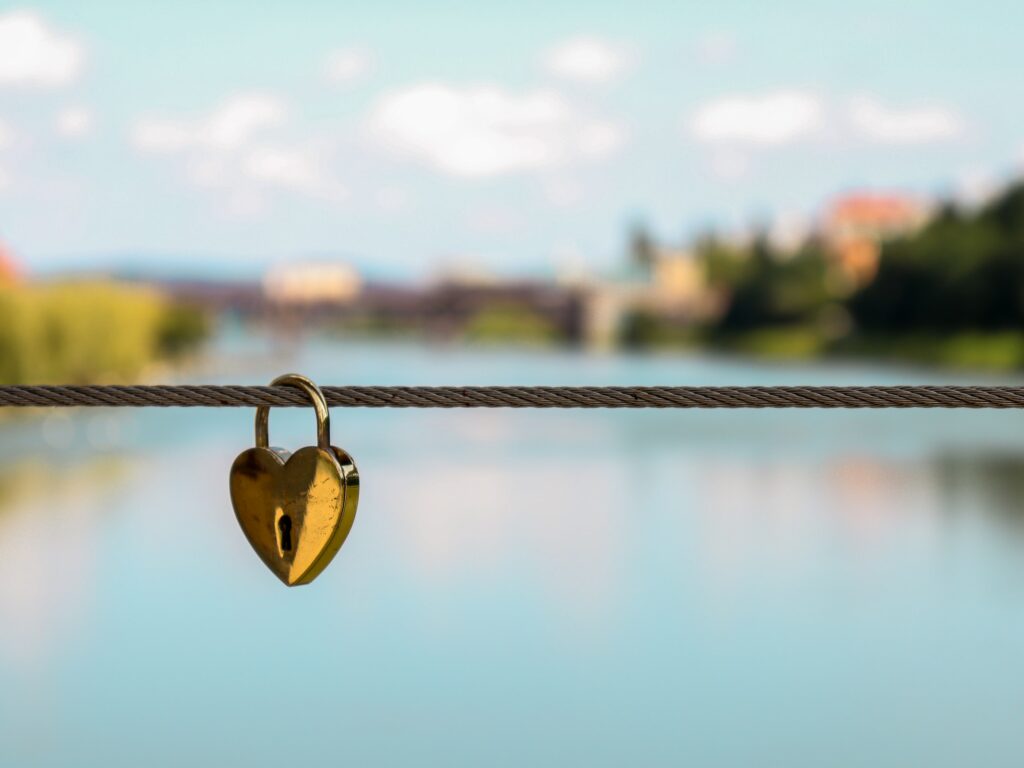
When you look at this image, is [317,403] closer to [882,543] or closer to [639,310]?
[882,543]

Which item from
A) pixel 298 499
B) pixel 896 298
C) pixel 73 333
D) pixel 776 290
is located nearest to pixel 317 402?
pixel 298 499

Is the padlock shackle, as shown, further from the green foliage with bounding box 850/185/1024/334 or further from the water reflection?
the green foliage with bounding box 850/185/1024/334

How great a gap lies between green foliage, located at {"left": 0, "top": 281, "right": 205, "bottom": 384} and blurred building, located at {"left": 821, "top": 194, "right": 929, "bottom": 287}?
48073 millimetres

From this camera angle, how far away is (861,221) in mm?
89000

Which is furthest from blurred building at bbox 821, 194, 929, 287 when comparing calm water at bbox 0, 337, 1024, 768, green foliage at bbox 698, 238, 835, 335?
calm water at bbox 0, 337, 1024, 768

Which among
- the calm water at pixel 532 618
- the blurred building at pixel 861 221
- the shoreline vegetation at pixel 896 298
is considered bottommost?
the calm water at pixel 532 618

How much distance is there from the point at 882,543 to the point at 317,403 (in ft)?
61.6

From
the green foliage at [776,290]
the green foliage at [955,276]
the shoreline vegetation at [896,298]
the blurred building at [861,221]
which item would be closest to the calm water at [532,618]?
the green foliage at [955,276]

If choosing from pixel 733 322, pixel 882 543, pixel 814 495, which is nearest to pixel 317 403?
pixel 882 543

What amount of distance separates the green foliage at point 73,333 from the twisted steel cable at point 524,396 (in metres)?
27.3

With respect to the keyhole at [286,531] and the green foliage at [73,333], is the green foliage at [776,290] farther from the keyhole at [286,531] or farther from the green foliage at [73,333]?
the keyhole at [286,531]

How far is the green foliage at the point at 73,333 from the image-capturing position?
29.6m

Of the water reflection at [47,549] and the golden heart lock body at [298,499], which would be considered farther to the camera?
the water reflection at [47,549]

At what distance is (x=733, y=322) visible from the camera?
7181 cm
